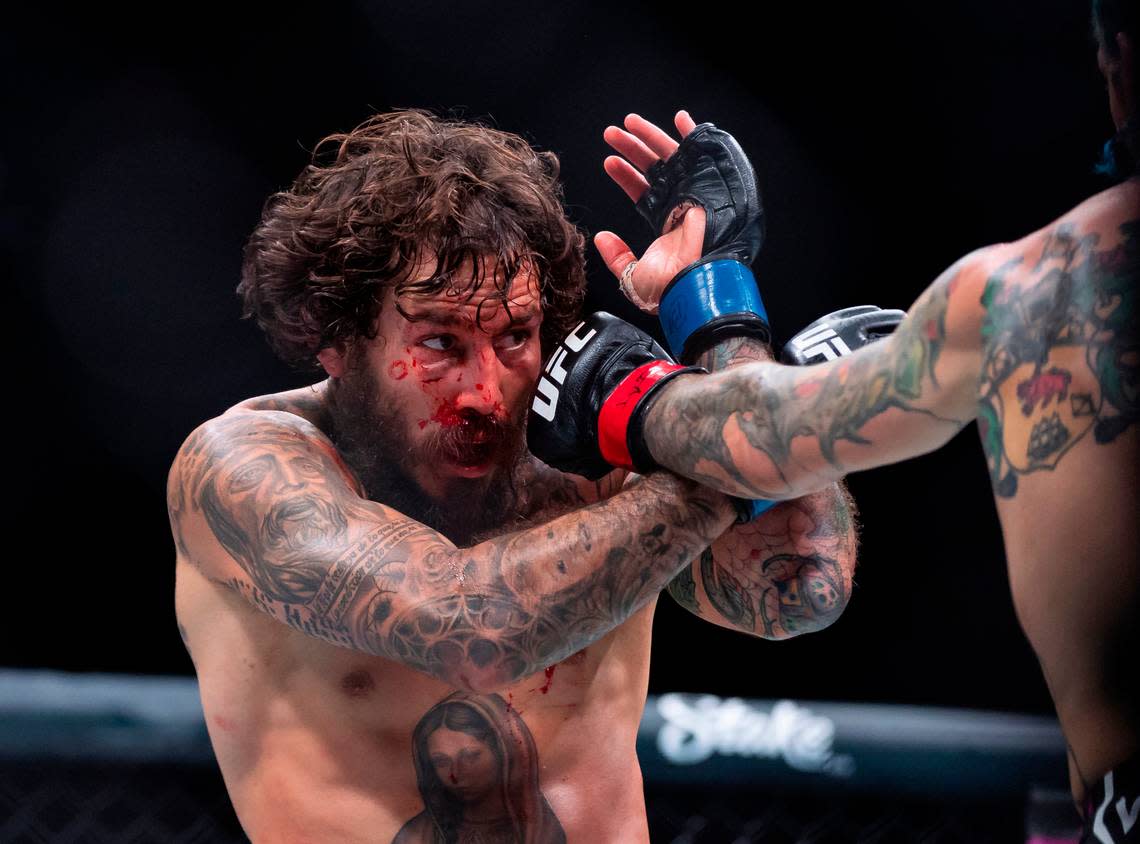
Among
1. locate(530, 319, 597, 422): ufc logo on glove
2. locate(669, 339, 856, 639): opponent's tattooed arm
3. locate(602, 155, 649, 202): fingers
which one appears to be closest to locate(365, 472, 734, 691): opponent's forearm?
locate(530, 319, 597, 422): ufc logo on glove

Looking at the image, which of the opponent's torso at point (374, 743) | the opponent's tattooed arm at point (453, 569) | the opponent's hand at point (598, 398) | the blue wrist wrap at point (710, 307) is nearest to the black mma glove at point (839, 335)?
the blue wrist wrap at point (710, 307)

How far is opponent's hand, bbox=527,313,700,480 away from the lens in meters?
1.64

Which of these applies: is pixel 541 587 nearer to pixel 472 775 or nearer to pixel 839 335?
pixel 472 775

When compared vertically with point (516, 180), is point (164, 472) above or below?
below

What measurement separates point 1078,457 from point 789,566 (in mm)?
897

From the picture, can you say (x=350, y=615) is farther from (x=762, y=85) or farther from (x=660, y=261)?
(x=762, y=85)

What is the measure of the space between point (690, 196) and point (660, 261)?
0.39ft

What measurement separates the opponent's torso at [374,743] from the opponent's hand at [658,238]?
0.62 meters

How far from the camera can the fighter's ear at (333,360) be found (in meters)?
2.01

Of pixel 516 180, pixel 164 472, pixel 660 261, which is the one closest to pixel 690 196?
pixel 660 261

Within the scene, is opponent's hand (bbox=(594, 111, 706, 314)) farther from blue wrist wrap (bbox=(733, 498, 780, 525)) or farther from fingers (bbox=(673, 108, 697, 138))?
blue wrist wrap (bbox=(733, 498, 780, 525))

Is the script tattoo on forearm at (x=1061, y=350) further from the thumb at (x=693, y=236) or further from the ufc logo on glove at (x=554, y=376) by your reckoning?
the thumb at (x=693, y=236)

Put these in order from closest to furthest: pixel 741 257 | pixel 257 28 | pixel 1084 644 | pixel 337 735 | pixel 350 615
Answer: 1. pixel 1084 644
2. pixel 350 615
3. pixel 337 735
4. pixel 741 257
5. pixel 257 28

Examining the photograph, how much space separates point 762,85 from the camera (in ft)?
10.1
